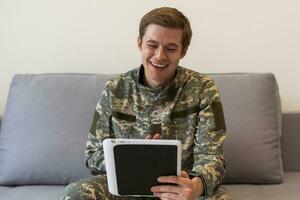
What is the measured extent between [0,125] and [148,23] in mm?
918

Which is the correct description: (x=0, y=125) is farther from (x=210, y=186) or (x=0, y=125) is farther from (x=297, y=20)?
(x=297, y=20)

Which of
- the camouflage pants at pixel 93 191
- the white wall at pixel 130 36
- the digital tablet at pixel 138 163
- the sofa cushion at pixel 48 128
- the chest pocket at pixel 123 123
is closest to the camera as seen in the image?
the digital tablet at pixel 138 163

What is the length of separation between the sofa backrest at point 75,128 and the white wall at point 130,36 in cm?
24

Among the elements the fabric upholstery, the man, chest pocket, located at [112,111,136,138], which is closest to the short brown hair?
the man

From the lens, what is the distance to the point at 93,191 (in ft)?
4.16

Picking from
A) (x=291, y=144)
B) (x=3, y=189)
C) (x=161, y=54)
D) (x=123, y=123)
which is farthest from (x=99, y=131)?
(x=291, y=144)

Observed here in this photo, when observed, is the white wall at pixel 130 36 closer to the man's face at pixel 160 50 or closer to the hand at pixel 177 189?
the man's face at pixel 160 50

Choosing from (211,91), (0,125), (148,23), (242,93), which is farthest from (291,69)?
(0,125)

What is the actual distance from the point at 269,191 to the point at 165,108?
0.52 meters

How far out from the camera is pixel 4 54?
2.12 meters

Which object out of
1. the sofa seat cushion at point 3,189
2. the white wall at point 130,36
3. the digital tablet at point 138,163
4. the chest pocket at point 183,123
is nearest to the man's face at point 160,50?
the chest pocket at point 183,123

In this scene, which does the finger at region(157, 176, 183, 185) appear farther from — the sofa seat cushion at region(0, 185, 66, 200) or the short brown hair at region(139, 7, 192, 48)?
the sofa seat cushion at region(0, 185, 66, 200)

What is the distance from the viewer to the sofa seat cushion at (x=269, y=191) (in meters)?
1.54

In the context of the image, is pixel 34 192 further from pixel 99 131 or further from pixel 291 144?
pixel 291 144
